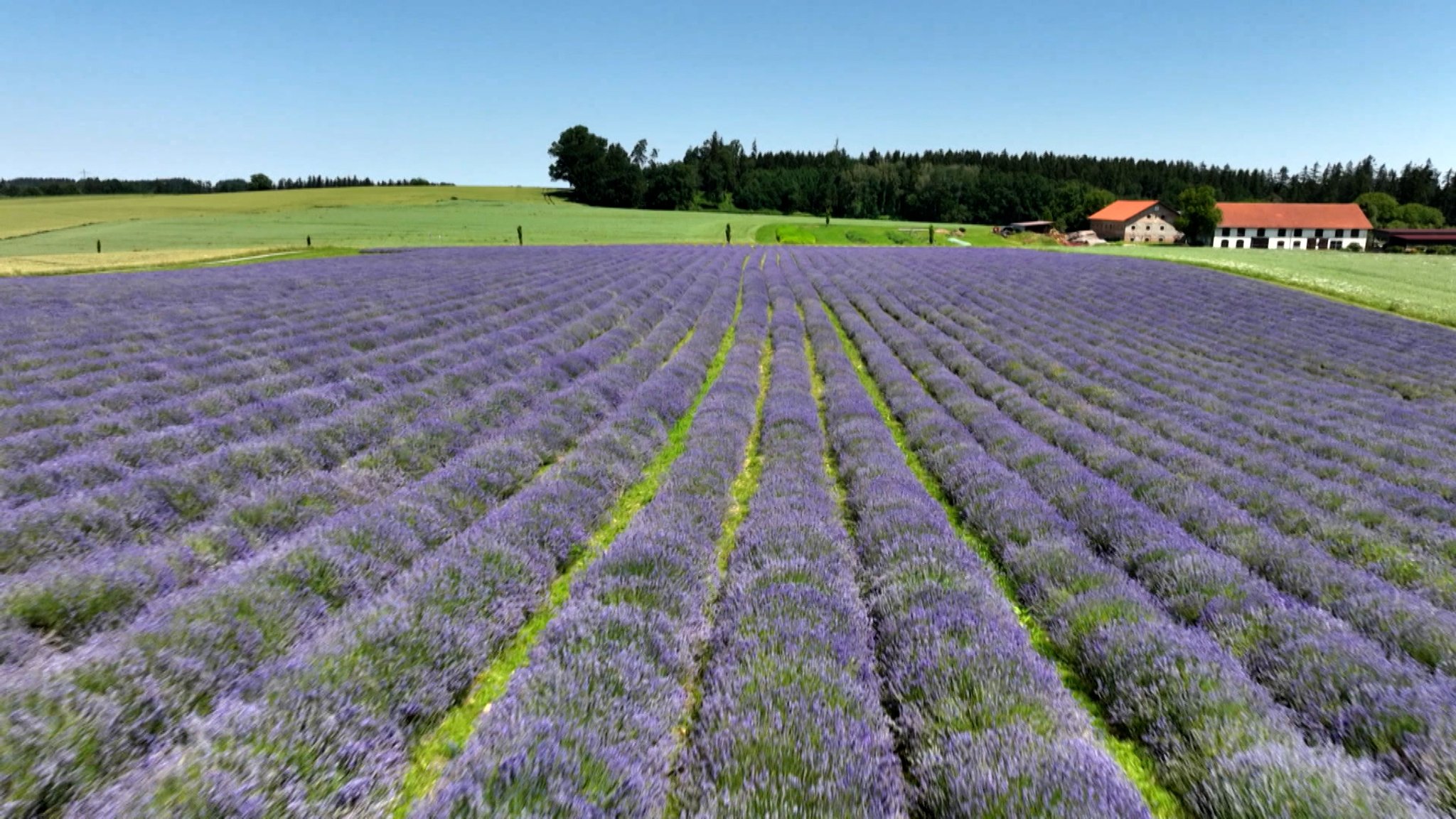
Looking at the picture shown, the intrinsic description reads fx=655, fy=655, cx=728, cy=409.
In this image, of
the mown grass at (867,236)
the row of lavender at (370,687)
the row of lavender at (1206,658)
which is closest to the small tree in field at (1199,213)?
the mown grass at (867,236)

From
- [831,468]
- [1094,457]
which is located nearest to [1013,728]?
[831,468]

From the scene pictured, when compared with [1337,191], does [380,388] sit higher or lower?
lower

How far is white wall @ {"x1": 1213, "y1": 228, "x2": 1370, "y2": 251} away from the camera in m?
89.4

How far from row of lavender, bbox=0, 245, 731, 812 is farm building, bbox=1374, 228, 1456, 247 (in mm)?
112466

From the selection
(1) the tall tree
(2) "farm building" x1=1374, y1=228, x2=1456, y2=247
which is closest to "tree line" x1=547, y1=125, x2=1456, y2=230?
(1) the tall tree

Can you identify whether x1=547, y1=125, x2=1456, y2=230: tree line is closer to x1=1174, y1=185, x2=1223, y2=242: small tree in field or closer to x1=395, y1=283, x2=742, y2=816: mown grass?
x1=1174, y1=185, x2=1223, y2=242: small tree in field

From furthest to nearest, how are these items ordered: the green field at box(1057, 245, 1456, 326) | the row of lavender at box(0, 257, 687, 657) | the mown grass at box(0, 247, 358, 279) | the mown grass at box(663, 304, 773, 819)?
1. the mown grass at box(0, 247, 358, 279)
2. the green field at box(1057, 245, 1456, 326)
3. the row of lavender at box(0, 257, 687, 657)
4. the mown grass at box(663, 304, 773, 819)

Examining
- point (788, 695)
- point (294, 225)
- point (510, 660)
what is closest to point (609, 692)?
point (788, 695)

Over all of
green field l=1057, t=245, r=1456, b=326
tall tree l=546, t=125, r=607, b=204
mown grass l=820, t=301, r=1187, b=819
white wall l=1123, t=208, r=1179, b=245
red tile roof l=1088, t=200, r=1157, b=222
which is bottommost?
mown grass l=820, t=301, r=1187, b=819

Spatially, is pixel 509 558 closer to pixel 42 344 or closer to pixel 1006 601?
pixel 1006 601

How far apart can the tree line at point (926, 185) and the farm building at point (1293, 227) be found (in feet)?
30.8

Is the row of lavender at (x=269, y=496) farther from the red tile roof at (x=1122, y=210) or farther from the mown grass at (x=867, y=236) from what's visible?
the red tile roof at (x=1122, y=210)

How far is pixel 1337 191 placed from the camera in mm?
127125

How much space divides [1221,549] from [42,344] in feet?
62.1
